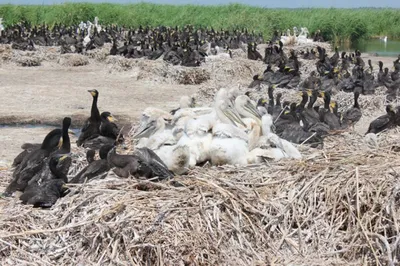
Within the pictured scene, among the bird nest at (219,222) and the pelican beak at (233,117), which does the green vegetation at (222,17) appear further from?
the bird nest at (219,222)

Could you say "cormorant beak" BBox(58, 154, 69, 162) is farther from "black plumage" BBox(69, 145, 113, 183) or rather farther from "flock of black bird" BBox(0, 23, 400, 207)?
"black plumage" BBox(69, 145, 113, 183)

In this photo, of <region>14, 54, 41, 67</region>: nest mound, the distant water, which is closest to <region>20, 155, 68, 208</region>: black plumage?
<region>14, 54, 41, 67</region>: nest mound

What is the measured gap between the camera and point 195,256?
5.31 metres

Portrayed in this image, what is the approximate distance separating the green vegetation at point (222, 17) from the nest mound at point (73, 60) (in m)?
16.7

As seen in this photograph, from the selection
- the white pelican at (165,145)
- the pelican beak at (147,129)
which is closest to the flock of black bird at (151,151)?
the white pelican at (165,145)

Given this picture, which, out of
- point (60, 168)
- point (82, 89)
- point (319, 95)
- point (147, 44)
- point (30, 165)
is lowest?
point (82, 89)

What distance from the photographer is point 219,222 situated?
17.9 ft

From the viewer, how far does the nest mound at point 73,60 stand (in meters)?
25.9

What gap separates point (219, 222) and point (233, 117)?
207cm

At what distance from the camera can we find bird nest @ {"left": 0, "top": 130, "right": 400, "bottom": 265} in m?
5.34

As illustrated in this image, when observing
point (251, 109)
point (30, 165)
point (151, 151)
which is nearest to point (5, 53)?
point (30, 165)

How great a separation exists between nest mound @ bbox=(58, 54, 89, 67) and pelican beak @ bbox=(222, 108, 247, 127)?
63.0 feet

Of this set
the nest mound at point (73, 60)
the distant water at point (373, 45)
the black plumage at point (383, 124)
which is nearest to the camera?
the black plumage at point (383, 124)

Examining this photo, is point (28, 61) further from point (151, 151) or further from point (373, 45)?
point (373, 45)
